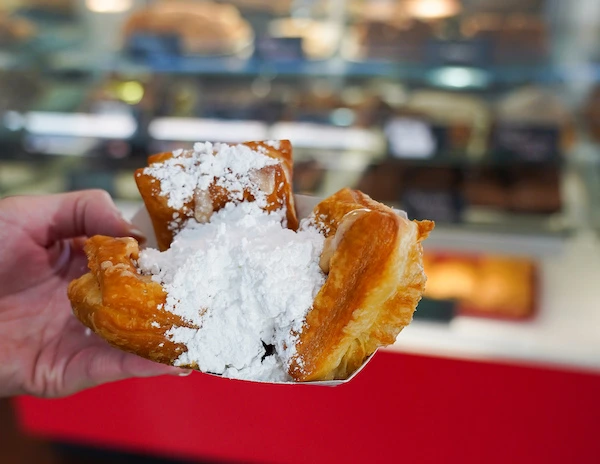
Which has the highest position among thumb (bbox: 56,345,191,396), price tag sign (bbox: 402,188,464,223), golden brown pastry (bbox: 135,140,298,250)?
golden brown pastry (bbox: 135,140,298,250)

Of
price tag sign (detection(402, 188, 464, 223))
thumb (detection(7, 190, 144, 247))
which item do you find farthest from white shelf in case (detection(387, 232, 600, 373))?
thumb (detection(7, 190, 144, 247))

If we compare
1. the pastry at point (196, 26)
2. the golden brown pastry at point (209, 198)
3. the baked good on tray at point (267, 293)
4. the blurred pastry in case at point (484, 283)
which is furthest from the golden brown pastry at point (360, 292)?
the pastry at point (196, 26)

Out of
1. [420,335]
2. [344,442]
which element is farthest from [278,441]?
[420,335]

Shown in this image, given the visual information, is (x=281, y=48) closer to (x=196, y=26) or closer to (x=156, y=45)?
(x=196, y=26)

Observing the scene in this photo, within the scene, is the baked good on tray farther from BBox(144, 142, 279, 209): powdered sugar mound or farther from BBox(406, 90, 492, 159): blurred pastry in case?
BBox(406, 90, 492, 159): blurred pastry in case

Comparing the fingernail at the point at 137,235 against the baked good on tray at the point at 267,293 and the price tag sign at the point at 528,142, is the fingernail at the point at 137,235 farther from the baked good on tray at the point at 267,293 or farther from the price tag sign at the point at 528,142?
the price tag sign at the point at 528,142

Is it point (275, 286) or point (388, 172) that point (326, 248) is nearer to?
point (275, 286)
